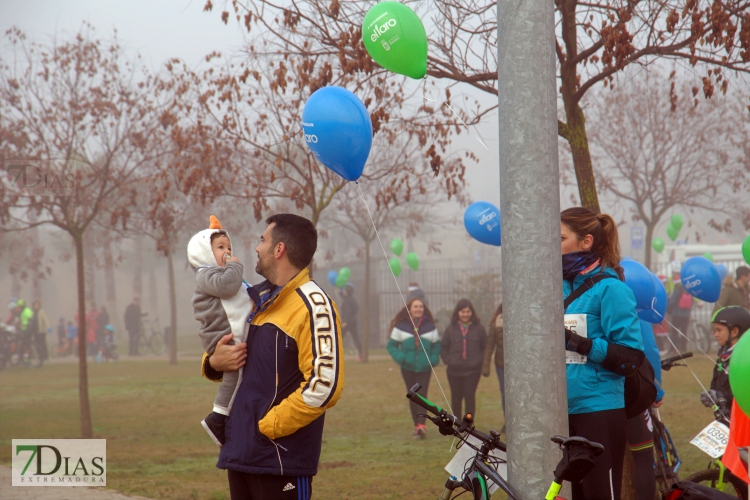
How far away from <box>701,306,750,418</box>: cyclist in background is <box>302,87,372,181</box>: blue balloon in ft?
9.96

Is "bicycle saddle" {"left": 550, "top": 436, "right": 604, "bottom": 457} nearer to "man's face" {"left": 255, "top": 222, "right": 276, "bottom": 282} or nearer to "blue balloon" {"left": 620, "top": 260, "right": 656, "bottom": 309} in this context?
"man's face" {"left": 255, "top": 222, "right": 276, "bottom": 282}

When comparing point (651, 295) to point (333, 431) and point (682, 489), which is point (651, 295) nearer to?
point (682, 489)

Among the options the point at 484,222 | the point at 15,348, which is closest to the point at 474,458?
the point at 484,222

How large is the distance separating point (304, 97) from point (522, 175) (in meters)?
6.71

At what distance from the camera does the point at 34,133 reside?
1151 centimetres

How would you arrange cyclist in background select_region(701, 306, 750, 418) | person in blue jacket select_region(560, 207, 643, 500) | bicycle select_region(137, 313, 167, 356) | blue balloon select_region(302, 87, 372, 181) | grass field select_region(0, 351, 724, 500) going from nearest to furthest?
person in blue jacket select_region(560, 207, 643, 500) → blue balloon select_region(302, 87, 372, 181) → cyclist in background select_region(701, 306, 750, 418) → grass field select_region(0, 351, 724, 500) → bicycle select_region(137, 313, 167, 356)

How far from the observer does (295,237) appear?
339 centimetres

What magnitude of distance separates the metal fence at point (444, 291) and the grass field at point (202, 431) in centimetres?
545

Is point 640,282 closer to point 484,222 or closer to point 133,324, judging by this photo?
point 484,222

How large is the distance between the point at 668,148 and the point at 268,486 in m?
20.5

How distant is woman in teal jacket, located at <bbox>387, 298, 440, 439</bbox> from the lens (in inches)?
378
